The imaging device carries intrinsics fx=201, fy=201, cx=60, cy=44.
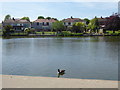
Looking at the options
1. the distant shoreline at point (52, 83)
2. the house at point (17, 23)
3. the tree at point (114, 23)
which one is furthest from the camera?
the house at point (17, 23)

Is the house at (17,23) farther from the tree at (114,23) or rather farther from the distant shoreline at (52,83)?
the distant shoreline at (52,83)

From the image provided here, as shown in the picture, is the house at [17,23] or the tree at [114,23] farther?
the house at [17,23]

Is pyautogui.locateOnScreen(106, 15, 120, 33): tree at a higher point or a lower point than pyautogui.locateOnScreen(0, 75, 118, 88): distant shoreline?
higher

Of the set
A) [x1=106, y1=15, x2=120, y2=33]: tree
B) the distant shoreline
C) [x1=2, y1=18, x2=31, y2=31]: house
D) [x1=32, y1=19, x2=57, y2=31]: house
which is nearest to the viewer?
the distant shoreline

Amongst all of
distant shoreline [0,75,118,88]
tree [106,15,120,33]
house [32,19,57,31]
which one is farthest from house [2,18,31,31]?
distant shoreline [0,75,118,88]

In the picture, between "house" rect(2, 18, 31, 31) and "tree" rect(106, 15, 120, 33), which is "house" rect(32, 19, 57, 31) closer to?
"house" rect(2, 18, 31, 31)

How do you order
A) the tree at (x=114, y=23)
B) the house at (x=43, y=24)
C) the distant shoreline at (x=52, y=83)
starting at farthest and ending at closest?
the house at (x=43, y=24) → the tree at (x=114, y=23) → the distant shoreline at (x=52, y=83)

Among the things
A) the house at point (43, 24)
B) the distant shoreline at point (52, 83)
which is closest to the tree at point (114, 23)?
the house at point (43, 24)

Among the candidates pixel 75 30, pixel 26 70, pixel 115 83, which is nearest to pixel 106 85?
pixel 115 83

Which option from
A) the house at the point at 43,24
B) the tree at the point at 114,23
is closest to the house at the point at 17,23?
the house at the point at 43,24

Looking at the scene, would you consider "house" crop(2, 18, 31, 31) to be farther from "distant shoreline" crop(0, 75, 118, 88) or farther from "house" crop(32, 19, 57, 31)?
"distant shoreline" crop(0, 75, 118, 88)

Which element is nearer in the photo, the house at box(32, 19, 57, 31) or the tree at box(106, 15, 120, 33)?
the tree at box(106, 15, 120, 33)

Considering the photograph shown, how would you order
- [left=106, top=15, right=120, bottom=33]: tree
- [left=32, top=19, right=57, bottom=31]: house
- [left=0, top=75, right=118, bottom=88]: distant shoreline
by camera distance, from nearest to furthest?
[left=0, top=75, right=118, bottom=88]: distant shoreline
[left=106, top=15, right=120, bottom=33]: tree
[left=32, top=19, right=57, bottom=31]: house

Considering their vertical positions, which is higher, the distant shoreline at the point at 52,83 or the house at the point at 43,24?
the house at the point at 43,24
